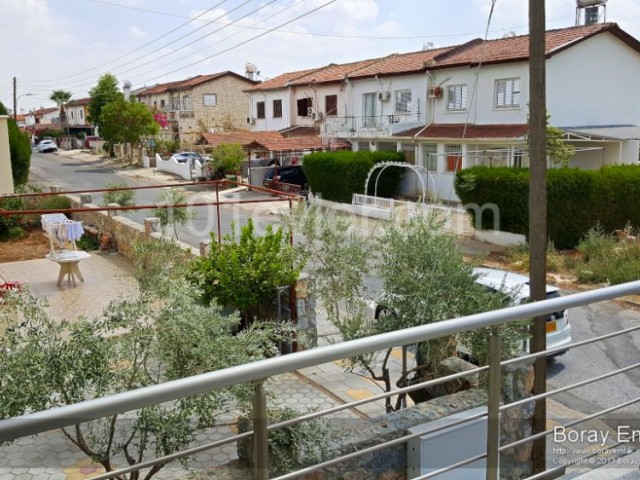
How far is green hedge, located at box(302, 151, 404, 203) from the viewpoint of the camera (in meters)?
28.2

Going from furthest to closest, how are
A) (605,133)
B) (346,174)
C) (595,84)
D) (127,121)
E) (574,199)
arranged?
(127,121) < (346,174) < (595,84) < (605,133) < (574,199)

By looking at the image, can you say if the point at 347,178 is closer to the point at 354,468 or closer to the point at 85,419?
the point at 354,468

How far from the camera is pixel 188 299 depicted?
4.48m

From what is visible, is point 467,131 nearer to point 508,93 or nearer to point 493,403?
point 508,93

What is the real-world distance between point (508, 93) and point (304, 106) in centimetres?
1666

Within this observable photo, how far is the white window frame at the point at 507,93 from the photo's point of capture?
2670 cm

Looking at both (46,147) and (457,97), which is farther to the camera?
(46,147)

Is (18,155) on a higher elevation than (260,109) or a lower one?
lower

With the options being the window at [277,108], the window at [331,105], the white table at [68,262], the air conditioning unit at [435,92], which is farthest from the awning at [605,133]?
the window at [277,108]

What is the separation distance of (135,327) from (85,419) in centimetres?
289

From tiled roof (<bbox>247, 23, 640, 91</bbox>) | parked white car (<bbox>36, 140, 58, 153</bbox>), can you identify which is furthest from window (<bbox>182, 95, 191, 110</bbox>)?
parked white car (<bbox>36, 140, 58, 153</bbox>)

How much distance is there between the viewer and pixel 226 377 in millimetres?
1700

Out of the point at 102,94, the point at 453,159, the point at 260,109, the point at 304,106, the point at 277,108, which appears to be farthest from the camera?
the point at 102,94

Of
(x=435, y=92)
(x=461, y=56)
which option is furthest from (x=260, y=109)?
(x=461, y=56)
